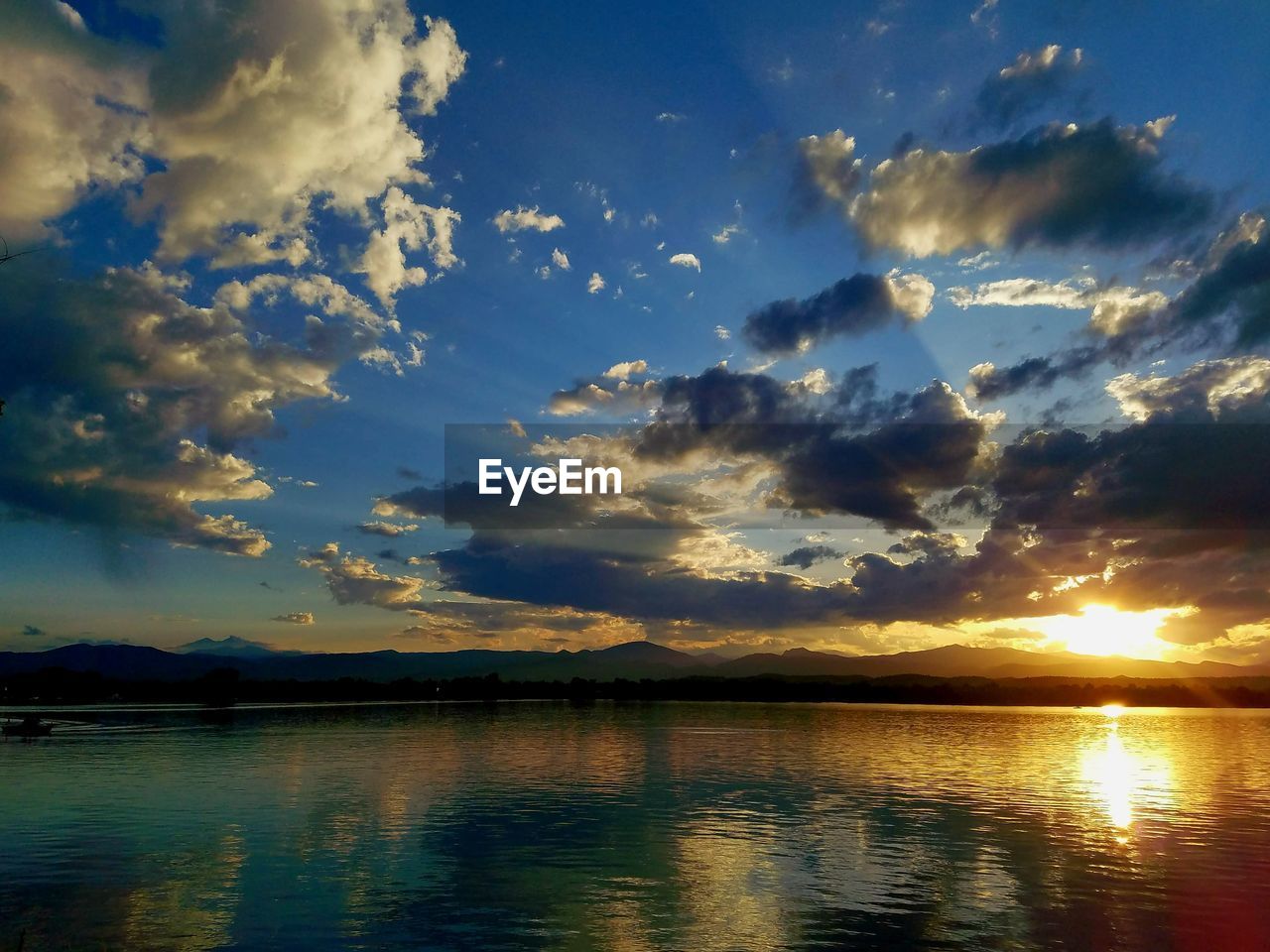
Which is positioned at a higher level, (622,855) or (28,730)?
(622,855)

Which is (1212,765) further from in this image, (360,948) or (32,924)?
(32,924)

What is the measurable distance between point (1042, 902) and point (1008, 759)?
8884cm

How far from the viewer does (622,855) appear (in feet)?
168

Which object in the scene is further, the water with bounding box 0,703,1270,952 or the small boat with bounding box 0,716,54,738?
the small boat with bounding box 0,716,54,738

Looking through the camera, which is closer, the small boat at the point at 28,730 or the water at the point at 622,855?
the water at the point at 622,855

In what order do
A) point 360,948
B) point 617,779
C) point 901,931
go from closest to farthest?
point 360,948, point 901,931, point 617,779

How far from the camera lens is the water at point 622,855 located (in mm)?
36375

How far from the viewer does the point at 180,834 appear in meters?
57.6

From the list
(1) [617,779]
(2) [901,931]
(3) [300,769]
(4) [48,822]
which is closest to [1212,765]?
(1) [617,779]

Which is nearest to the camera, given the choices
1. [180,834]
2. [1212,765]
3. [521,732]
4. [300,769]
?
[180,834]

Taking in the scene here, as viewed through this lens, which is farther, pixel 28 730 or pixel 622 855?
pixel 28 730

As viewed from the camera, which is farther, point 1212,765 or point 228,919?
point 1212,765

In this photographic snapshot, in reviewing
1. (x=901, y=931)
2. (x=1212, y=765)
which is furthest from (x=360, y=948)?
(x=1212, y=765)

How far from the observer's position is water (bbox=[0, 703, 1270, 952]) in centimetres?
3638
